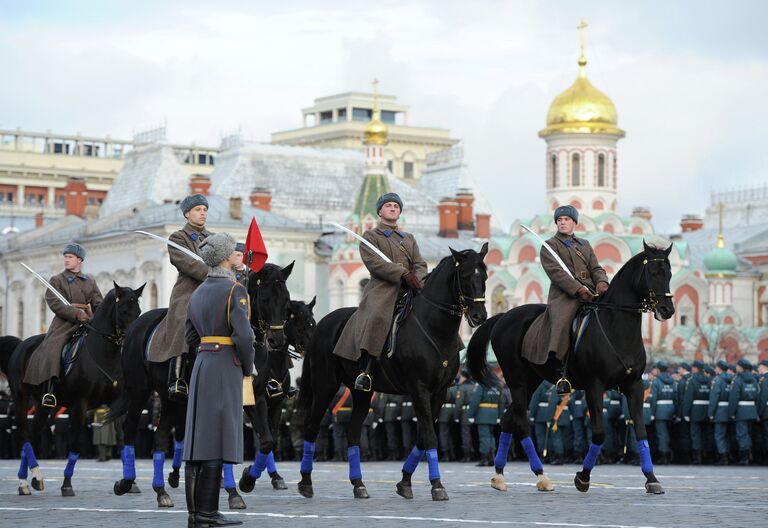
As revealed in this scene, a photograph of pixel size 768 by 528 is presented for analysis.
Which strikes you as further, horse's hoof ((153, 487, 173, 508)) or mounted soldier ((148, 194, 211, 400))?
mounted soldier ((148, 194, 211, 400))

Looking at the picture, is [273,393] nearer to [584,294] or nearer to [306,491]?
[306,491]

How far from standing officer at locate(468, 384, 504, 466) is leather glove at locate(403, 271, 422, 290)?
420 inches

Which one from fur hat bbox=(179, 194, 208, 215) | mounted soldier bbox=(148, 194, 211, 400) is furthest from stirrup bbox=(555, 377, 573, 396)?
fur hat bbox=(179, 194, 208, 215)

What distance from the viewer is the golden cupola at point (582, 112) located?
70188mm

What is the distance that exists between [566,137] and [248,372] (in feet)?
195

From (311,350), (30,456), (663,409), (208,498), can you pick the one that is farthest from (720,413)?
(208,498)

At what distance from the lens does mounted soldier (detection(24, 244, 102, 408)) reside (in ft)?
57.4

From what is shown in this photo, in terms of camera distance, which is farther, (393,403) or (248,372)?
(393,403)

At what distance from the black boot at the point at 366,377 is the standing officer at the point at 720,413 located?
10.5 meters

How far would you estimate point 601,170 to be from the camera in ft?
234

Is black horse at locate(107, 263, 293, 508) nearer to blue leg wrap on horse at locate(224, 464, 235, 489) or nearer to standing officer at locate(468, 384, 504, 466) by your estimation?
blue leg wrap on horse at locate(224, 464, 235, 489)

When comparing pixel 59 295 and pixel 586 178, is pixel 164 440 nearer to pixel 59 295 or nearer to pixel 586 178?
pixel 59 295

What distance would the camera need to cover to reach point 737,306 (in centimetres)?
7612

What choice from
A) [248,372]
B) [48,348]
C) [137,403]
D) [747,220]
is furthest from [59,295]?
[747,220]
